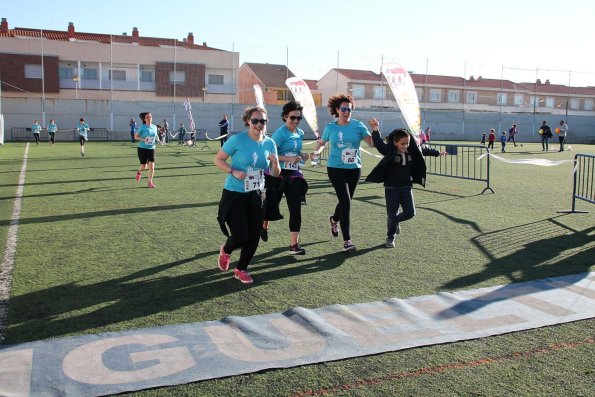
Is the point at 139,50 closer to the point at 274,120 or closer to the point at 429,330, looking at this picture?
the point at 274,120

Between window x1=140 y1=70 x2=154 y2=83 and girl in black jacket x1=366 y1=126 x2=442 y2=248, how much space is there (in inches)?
1819

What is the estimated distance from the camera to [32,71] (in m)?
46.6

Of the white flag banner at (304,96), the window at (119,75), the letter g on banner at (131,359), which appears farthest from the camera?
the window at (119,75)

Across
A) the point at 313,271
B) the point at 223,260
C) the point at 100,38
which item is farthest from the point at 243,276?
the point at 100,38

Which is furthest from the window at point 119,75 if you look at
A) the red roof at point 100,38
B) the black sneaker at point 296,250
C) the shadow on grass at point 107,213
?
the black sneaker at point 296,250

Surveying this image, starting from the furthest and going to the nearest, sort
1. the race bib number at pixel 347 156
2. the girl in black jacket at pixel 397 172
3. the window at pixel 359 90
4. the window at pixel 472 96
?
the window at pixel 472 96 → the window at pixel 359 90 → the girl in black jacket at pixel 397 172 → the race bib number at pixel 347 156

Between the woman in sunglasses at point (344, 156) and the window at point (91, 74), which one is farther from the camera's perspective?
the window at point (91, 74)

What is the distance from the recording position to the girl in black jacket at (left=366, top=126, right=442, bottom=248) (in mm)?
7445

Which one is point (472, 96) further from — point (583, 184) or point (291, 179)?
point (291, 179)

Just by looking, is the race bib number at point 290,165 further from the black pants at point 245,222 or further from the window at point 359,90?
the window at point 359,90

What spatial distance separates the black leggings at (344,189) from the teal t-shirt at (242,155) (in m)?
1.75

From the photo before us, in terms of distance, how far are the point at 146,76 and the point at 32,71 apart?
30.0 ft

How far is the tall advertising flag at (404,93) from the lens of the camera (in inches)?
388

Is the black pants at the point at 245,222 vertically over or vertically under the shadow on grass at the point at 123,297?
over
